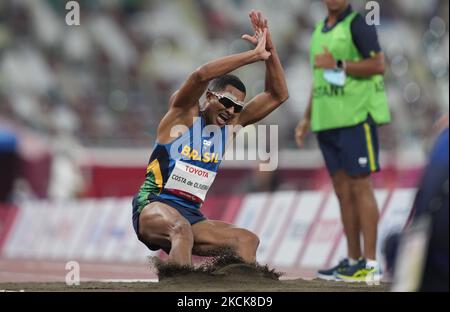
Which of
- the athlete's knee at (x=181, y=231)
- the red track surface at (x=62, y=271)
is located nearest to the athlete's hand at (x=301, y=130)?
the red track surface at (x=62, y=271)

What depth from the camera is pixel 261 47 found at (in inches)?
286

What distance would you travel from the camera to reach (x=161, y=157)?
756cm

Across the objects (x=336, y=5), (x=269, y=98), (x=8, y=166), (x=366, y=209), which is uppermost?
(x=336, y=5)

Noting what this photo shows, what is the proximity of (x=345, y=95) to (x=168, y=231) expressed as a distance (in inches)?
102

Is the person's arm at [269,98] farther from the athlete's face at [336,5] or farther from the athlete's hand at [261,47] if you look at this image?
the athlete's face at [336,5]

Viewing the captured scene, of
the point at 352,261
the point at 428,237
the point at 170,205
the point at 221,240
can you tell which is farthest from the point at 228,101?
the point at 428,237

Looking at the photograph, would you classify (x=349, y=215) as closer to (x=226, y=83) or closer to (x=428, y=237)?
(x=226, y=83)

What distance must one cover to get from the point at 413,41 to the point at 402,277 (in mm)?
16787

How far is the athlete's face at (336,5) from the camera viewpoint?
9.11 meters

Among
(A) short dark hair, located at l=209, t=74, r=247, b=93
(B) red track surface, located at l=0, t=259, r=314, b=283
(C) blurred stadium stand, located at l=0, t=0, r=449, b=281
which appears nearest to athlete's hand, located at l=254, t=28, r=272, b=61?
(A) short dark hair, located at l=209, t=74, r=247, b=93

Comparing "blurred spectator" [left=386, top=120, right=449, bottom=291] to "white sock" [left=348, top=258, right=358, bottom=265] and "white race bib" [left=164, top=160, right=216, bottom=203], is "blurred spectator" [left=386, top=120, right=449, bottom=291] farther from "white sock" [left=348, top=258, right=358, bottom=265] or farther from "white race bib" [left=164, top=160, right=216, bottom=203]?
"white sock" [left=348, top=258, right=358, bottom=265]

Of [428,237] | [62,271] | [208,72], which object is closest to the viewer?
[428,237]
